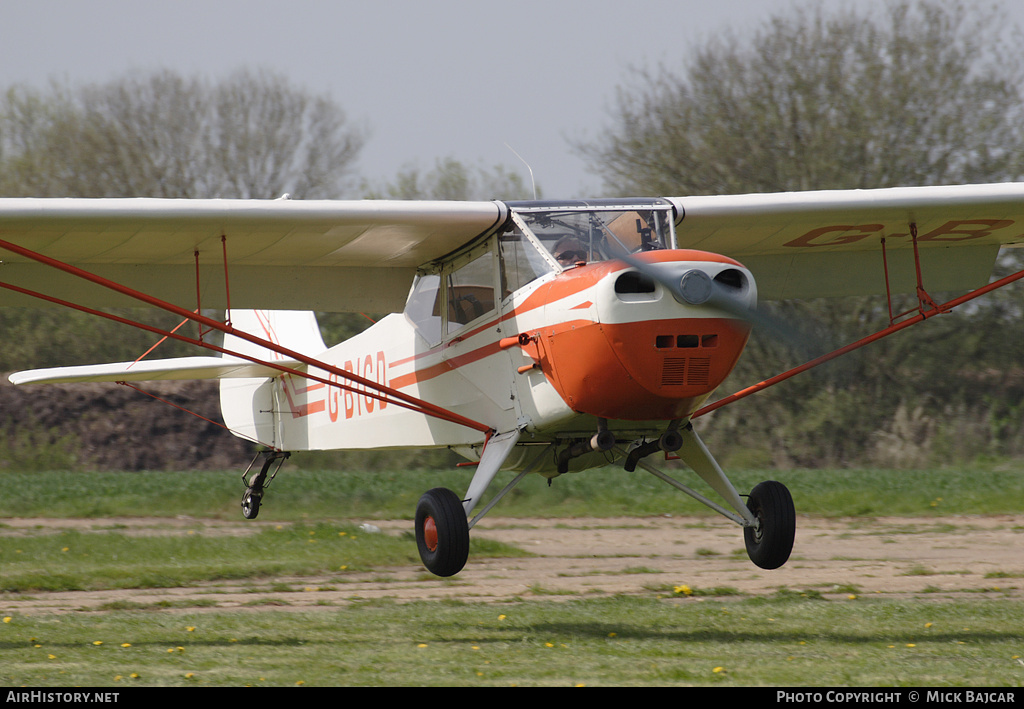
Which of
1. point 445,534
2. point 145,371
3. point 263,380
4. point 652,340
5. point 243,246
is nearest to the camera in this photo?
point 652,340

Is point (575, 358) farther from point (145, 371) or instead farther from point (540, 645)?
point (145, 371)

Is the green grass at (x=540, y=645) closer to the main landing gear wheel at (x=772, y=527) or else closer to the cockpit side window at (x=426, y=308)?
the main landing gear wheel at (x=772, y=527)

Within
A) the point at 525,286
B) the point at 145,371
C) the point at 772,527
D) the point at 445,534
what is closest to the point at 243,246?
the point at 525,286

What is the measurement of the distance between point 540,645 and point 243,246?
406 cm

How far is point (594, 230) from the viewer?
8.05 metres

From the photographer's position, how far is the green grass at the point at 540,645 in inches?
279

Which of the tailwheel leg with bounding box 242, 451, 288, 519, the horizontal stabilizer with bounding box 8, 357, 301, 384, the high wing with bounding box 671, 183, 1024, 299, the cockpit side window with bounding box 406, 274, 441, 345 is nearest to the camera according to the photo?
the high wing with bounding box 671, 183, 1024, 299

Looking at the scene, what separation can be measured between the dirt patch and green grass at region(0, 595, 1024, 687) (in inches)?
33.4

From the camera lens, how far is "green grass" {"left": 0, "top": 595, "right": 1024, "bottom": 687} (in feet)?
23.2

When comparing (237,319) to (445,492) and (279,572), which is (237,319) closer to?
(279,572)

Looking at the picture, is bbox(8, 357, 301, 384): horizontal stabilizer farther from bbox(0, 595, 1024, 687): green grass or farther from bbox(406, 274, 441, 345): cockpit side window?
bbox(0, 595, 1024, 687): green grass

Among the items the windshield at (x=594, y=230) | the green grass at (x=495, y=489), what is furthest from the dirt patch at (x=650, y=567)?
the windshield at (x=594, y=230)

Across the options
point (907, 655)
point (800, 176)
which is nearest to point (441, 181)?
point (800, 176)

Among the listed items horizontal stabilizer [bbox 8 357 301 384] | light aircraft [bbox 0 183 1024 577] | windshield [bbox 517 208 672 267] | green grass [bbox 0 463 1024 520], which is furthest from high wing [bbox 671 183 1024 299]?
green grass [bbox 0 463 1024 520]
